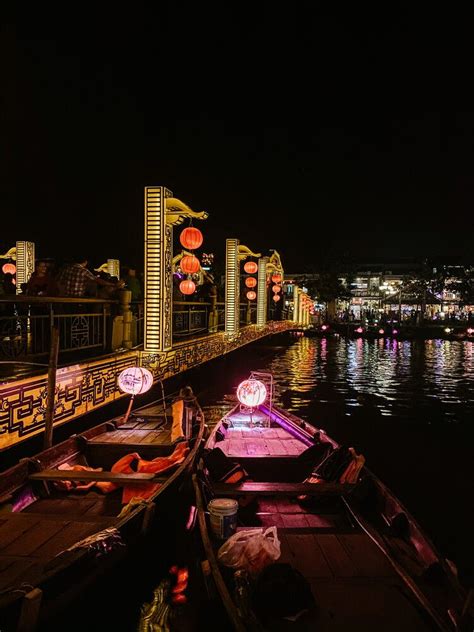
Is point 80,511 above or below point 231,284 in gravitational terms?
below

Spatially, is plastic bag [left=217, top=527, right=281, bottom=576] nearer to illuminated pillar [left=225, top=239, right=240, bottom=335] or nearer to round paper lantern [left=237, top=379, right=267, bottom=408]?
round paper lantern [left=237, top=379, right=267, bottom=408]

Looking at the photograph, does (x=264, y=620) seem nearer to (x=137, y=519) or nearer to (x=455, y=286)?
(x=137, y=519)

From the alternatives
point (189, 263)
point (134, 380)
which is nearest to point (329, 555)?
point (134, 380)

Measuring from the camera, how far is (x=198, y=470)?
6969 mm

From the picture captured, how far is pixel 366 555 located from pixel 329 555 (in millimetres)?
425

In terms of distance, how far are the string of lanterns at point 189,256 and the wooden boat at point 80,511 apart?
284 inches

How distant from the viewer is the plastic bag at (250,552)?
477 centimetres

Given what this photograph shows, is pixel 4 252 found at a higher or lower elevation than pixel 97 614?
higher

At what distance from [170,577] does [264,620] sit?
268 cm

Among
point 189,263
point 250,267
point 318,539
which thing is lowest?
point 318,539

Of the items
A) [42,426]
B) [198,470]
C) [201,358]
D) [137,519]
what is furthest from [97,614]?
[201,358]

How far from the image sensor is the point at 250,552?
4848mm

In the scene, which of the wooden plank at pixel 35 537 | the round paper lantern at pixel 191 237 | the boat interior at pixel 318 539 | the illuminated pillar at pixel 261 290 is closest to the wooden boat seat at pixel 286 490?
the boat interior at pixel 318 539

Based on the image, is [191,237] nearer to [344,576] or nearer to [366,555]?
[366,555]
